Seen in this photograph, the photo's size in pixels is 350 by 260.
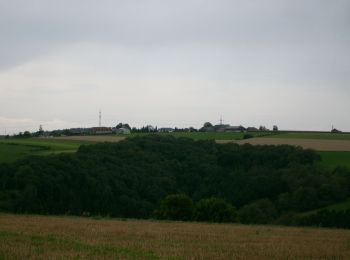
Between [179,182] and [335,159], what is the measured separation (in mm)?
26352

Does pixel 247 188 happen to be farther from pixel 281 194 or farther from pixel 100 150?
pixel 100 150

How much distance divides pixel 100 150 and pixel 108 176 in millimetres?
12297

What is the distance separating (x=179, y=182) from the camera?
98.8 metres

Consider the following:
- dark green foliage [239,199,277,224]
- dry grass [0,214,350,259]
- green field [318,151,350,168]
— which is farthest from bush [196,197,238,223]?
green field [318,151,350,168]

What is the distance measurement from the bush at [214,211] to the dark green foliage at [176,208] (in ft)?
2.72

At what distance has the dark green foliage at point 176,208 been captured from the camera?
4991cm

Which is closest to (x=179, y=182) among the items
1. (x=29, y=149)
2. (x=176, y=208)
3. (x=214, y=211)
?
(x=29, y=149)

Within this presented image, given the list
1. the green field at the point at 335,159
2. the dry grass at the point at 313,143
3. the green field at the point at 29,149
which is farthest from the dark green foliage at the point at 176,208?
the dry grass at the point at 313,143

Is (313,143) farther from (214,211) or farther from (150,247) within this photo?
(150,247)

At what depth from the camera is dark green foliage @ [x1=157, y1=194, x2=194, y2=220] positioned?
49906 mm

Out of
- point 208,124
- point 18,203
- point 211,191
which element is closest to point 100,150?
point 211,191

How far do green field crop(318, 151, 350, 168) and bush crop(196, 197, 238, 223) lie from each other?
35.5m

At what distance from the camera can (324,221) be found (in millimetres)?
54562

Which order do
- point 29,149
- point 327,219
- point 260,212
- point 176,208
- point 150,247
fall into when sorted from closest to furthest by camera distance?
1. point 150,247
2. point 176,208
3. point 327,219
4. point 260,212
5. point 29,149
